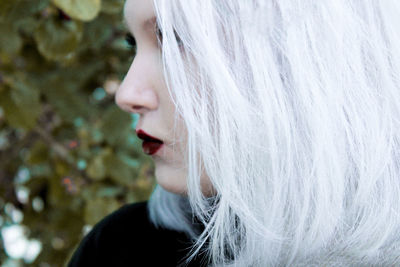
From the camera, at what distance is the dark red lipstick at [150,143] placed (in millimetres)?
873

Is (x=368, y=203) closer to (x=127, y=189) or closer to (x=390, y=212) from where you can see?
(x=390, y=212)

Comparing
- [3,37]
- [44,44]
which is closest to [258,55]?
[44,44]

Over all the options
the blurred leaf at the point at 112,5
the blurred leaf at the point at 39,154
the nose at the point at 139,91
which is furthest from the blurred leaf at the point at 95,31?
the nose at the point at 139,91

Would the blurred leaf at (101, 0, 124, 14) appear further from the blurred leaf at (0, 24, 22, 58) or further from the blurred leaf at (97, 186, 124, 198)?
the blurred leaf at (97, 186, 124, 198)

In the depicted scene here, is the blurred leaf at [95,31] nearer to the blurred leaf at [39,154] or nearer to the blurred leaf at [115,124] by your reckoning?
the blurred leaf at [115,124]

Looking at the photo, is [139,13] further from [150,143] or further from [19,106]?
[19,106]

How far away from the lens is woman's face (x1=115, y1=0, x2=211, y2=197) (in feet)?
2.75

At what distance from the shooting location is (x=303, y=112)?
30.4 inches

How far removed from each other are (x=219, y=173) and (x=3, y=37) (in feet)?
2.19

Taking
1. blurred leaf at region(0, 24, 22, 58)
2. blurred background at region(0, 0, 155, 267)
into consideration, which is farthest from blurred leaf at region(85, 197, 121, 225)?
blurred leaf at region(0, 24, 22, 58)

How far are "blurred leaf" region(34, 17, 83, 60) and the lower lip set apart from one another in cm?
38

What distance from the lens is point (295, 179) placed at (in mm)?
790

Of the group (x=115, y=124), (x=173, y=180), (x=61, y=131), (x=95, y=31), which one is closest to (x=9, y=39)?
(x=95, y=31)

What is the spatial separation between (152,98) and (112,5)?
→ 500mm
